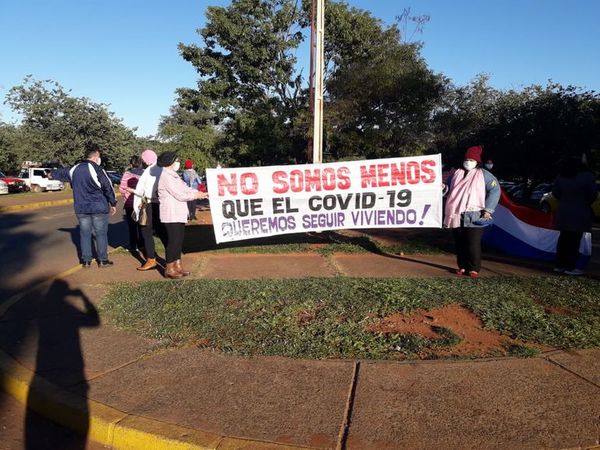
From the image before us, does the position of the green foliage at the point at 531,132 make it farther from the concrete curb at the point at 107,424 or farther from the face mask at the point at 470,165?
the concrete curb at the point at 107,424

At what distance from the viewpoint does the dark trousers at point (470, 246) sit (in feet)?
20.3

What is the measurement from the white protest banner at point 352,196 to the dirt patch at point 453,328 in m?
2.36

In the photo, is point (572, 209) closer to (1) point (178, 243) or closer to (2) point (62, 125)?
(1) point (178, 243)

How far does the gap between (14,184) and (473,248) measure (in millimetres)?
33373

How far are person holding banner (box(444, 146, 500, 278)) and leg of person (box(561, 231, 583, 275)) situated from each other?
4.37 feet

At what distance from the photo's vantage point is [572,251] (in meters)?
6.67

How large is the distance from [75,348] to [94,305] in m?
1.20

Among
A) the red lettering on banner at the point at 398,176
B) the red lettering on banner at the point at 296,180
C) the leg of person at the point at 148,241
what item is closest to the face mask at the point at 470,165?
the red lettering on banner at the point at 398,176

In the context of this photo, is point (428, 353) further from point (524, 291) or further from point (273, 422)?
point (524, 291)

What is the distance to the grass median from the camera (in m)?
4.04

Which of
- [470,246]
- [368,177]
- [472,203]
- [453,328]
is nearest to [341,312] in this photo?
[453,328]

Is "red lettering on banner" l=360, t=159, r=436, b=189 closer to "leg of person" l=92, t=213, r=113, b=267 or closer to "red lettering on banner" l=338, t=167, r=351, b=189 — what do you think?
"red lettering on banner" l=338, t=167, r=351, b=189

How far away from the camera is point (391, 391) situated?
3281 millimetres

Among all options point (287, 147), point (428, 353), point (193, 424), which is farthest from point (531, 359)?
point (287, 147)
